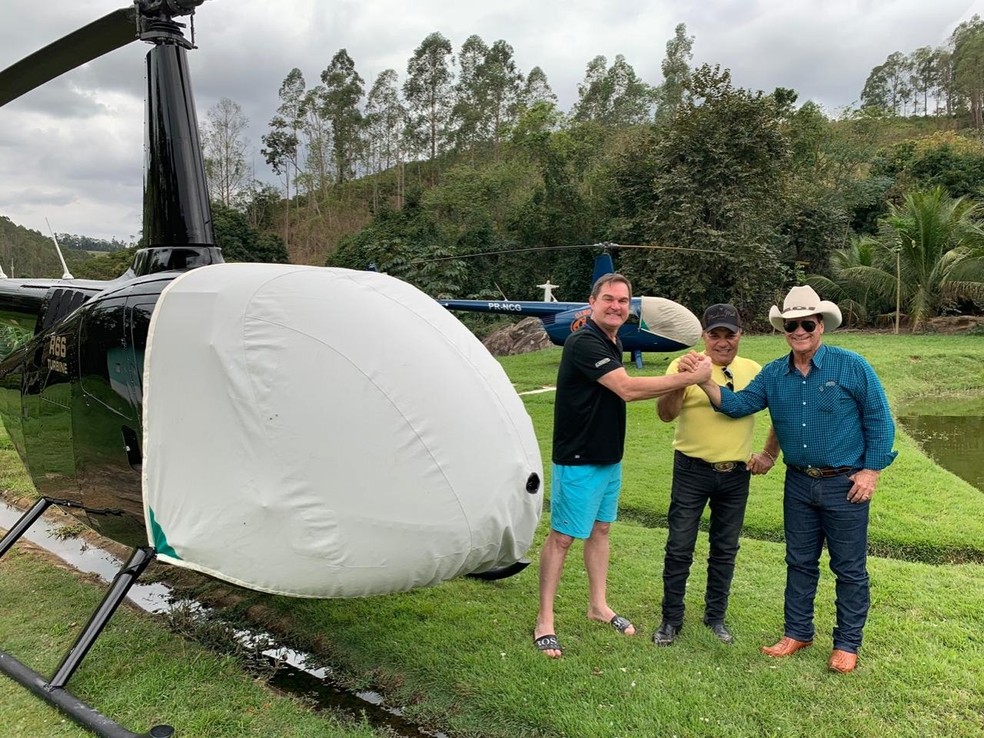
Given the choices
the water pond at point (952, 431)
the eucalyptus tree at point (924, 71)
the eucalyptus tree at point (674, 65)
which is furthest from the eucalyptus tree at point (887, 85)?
the water pond at point (952, 431)

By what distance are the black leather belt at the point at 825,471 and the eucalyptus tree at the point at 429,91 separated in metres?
43.9

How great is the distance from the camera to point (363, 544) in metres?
2.42

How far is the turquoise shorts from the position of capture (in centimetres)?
333

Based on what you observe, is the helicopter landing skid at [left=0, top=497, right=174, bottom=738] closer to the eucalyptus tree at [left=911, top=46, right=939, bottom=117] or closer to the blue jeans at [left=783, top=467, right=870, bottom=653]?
the blue jeans at [left=783, top=467, right=870, bottom=653]

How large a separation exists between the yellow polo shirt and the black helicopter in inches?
38.8

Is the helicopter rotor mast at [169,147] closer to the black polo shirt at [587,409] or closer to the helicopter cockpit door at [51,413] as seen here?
the helicopter cockpit door at [51,413]

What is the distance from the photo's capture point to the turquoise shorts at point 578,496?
333 centimetres

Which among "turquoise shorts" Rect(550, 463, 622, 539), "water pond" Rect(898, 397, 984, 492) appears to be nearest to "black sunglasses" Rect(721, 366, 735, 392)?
"turquoise shorts" Rect(550, 463, 622, 539)

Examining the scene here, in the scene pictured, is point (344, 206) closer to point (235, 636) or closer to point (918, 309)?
point (918, 309)

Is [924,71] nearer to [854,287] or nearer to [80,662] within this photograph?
[854,287]

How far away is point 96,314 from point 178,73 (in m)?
1.68

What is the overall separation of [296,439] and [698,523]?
2.07 m

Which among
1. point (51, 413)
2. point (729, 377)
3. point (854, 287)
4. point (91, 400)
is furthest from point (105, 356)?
point (854, 287)

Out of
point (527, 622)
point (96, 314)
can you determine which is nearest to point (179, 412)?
point (96, 314)
